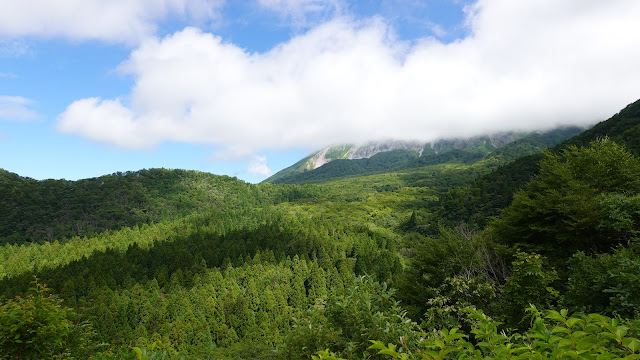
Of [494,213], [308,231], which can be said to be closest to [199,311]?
[308,231]

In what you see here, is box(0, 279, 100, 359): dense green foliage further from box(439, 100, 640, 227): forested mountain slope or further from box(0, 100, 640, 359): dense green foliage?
Answer: box(439, 100, 640, 227): forested mountain slope

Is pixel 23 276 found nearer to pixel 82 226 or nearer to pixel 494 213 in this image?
pixel 82 226

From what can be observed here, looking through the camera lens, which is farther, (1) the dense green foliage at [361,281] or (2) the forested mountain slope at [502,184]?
(2) the forested mountain slope at [502,184]

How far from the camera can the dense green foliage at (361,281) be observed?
6532mm

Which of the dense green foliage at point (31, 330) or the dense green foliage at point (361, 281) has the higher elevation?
the dense green foliage at point (31, 330)

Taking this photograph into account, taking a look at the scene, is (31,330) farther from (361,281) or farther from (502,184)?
(502,184)

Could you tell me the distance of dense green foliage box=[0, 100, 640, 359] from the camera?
6532 mm

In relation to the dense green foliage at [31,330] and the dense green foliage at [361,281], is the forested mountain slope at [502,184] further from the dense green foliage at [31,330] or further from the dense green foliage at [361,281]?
the dense green foliage at [31,330]

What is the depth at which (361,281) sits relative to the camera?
9.52 m

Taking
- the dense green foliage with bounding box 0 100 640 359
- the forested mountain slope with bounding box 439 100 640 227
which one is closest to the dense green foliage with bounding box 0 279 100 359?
the dense green foliage with bounding box 0 100 640 359

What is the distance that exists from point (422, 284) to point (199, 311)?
63.2m

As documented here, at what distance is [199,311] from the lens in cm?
6862

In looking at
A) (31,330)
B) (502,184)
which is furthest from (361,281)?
(502,184)

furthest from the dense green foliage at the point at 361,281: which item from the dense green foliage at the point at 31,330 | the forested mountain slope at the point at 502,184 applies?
the forested mountain slope at the point at 502,184
